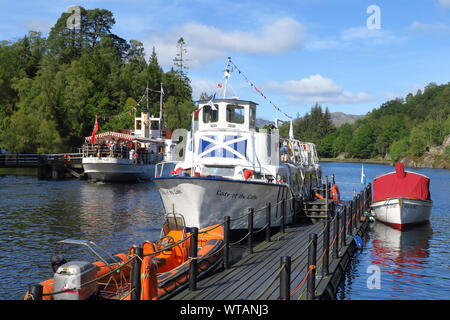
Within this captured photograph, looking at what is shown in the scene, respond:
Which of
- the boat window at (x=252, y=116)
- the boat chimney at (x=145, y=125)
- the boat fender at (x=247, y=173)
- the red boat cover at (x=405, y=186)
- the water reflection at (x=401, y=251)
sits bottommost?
the water reflection at (x=401, y=251)

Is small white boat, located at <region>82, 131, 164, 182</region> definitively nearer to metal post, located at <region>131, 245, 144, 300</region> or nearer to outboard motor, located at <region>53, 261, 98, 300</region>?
outboard motor, located at <region>53, 261, 98, 300</region>

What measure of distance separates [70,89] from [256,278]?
79852 millimetres

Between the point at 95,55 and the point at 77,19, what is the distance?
2844cm

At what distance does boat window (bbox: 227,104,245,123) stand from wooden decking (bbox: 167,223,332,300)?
265 inches

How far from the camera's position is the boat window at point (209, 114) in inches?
808

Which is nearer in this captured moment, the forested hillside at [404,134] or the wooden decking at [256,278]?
the wooden decking at [256,278]

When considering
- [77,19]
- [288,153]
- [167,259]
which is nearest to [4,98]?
[77,19]

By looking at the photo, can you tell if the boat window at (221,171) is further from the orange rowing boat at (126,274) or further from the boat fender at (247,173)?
the orange rowing boat at (126,274)

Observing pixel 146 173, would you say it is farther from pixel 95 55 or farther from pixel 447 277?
pixel 95 55

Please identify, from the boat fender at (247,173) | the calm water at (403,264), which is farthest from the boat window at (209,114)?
the calm water at (403,264)

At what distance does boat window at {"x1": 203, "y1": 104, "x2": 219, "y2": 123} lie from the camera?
20.5 m

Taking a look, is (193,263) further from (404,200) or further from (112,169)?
(112,169)

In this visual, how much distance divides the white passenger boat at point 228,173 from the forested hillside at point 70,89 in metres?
46.2

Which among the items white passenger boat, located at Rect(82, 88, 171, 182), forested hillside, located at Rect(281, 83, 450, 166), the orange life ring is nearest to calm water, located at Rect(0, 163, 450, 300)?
the orange life ring
